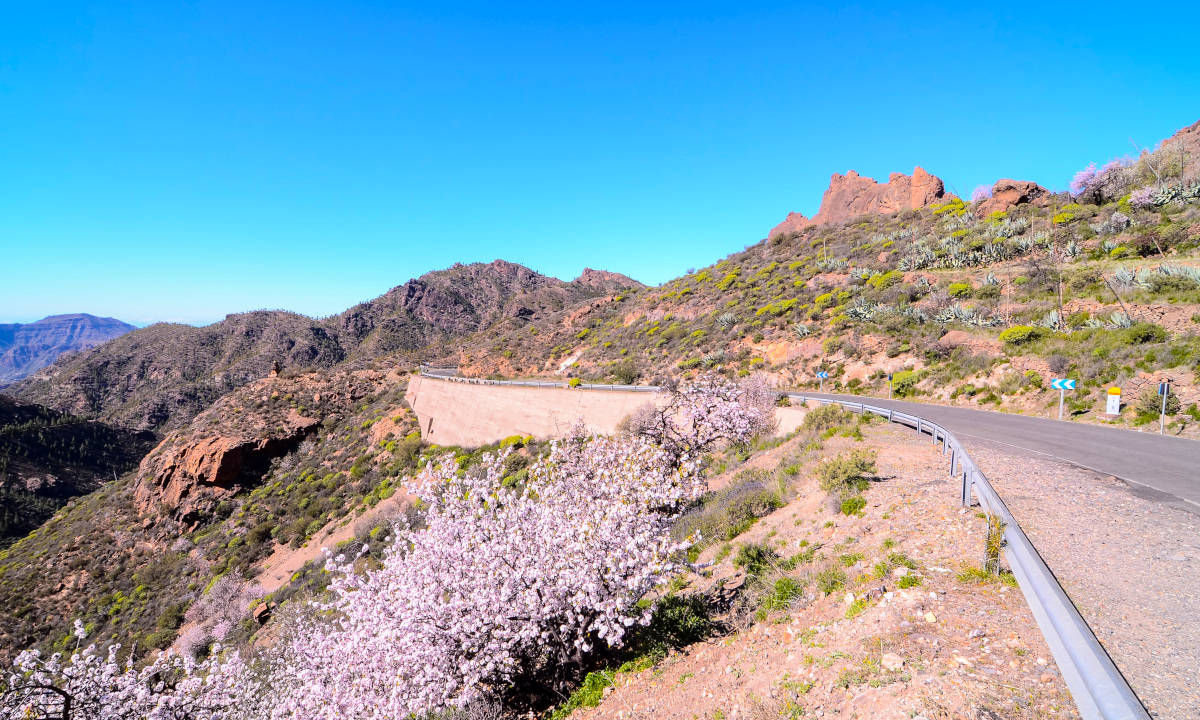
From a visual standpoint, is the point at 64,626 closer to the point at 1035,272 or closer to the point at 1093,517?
the point at 1093,517

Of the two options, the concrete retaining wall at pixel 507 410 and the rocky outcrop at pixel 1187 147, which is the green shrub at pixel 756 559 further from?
the rocky outcrop at pixel 1187 147

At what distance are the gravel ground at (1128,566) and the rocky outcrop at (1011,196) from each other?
3773 cm

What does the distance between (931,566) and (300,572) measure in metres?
29.3

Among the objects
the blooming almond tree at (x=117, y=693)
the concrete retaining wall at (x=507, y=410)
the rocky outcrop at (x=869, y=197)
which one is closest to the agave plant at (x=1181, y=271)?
the concrete retaining wall at (x=507, y=410)

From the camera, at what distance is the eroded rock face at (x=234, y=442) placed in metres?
37.1

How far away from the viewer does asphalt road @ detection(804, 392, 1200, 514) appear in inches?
315

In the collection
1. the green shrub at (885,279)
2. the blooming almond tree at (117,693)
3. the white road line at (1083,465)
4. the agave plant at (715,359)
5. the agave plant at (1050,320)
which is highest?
the green shrub at (885,279)

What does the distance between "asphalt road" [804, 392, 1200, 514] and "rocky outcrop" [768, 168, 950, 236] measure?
4400cm

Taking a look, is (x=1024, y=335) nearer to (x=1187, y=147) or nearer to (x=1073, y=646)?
(x=1073, y=646)

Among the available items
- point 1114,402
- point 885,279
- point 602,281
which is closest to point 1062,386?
point 1114,402

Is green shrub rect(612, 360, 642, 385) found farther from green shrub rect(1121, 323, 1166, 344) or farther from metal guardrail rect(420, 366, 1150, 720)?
metal guardrail rect(420, 366, 1150, 720)

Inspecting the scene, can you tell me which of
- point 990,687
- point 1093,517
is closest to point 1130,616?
point 990,687

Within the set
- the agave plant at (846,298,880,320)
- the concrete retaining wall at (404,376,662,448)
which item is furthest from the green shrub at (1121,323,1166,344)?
the concrete retaining wall at (404,376,662,448)

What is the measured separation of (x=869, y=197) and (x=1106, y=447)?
194ft
